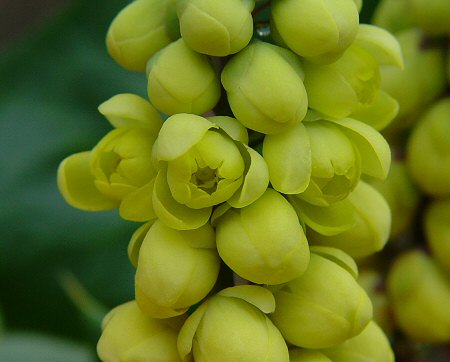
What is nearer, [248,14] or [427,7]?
[248,14]

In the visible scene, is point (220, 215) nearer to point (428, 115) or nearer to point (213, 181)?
point (213, 181)

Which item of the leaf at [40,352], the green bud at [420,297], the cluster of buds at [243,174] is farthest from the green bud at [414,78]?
the leaf at [40,352]

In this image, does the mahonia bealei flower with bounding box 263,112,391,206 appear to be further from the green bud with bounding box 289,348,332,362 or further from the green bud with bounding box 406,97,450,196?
the green bud with bounding box 406,97,450,196

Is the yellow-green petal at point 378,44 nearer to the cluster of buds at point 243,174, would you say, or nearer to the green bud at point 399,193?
the cluster of buds at point 243,174

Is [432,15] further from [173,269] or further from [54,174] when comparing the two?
[54,174]

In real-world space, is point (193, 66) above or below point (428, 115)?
above

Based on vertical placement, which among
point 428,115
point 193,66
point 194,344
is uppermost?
point 193,66

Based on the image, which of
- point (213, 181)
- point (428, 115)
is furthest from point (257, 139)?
point (428, 115)
